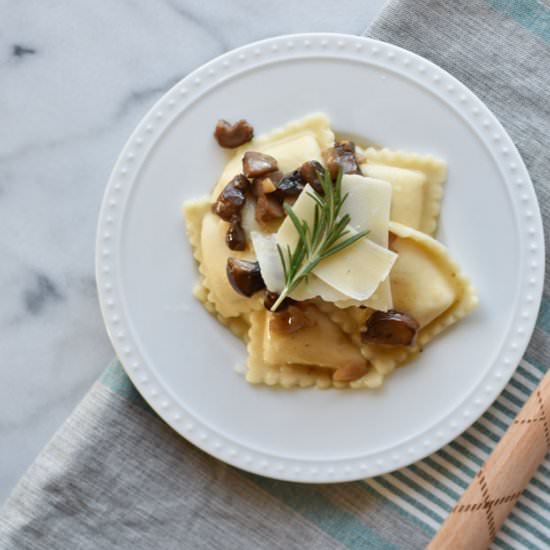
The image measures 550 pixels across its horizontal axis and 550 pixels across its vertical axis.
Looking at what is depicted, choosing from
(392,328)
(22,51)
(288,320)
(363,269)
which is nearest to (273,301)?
(288,320)

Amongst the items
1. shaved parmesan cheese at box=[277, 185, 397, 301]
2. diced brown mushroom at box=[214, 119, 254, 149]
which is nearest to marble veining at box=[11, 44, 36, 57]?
diced brown mushroom at box=[214, 119, 254, 149]

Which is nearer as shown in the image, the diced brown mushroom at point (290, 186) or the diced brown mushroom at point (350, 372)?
the diced brown mushroom at point (290, 186)

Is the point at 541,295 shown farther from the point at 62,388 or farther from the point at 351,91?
the point at 62,388

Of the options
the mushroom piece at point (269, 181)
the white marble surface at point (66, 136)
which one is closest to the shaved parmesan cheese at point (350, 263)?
the mushroom piece at point (269, 181)

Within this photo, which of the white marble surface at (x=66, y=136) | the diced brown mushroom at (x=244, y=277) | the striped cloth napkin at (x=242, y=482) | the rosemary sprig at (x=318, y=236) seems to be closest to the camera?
the rosemary sprig at (x=318, y=236)

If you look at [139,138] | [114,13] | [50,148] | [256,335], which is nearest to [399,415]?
[256,335]

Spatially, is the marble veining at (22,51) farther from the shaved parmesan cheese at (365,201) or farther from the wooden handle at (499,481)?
the wooden handle at (499,481)

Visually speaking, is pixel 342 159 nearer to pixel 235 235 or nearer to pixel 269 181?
pixel 269 181

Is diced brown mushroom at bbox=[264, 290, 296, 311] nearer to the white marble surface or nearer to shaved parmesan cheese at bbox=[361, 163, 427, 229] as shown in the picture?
shaved parmesan cheese at bbox=[361, 163, 427, 229]
